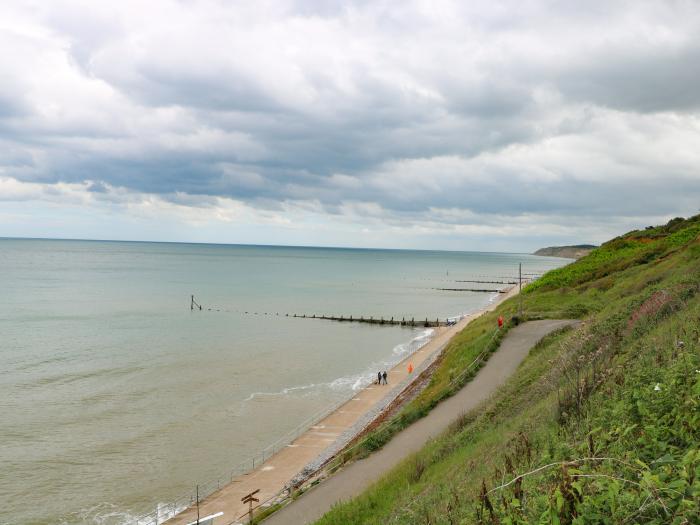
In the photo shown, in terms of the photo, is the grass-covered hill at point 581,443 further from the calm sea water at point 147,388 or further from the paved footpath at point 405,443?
the calm sea water at point 147,388

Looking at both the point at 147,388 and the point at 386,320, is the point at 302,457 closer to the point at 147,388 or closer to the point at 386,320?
the point at 147,388

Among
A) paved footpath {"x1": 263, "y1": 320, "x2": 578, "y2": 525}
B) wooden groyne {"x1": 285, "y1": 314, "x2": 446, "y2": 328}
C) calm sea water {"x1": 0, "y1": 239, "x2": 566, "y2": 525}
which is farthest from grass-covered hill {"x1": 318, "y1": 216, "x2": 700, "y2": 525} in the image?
wooden groyne {"x1": 285, "y1": 314, "x2": 446, "y2": 328}

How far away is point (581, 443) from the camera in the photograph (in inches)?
332

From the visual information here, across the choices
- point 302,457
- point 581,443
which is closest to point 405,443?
point 302,457

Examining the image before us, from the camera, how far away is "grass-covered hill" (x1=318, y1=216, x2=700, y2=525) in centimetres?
547

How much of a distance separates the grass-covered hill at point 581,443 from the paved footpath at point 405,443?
1.04 m

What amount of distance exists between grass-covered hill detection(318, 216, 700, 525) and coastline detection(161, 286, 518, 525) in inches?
149

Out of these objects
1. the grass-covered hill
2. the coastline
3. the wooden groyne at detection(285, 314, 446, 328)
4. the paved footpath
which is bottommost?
the coastline

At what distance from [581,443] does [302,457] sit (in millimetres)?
22267

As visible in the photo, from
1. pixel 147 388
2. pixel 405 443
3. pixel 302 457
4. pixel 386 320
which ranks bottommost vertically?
pixel 302 457

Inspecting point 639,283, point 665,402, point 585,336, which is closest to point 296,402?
point 585,336

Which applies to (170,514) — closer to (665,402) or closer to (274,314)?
(665,402)

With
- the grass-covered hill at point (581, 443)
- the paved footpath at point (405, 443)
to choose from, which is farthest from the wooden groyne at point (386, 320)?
the grass-covered hill at point (581, 443)

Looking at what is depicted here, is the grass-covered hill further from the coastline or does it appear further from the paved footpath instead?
the coastline
